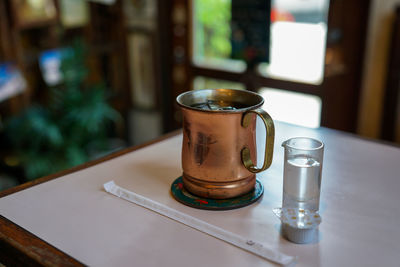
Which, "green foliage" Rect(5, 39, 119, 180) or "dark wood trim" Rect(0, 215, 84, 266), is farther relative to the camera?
"green foliage" Rect(5, 39, 119, 180)

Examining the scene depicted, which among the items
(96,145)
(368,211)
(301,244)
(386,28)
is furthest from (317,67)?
(301,244)

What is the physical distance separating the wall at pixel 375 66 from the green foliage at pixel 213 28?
0.93 m

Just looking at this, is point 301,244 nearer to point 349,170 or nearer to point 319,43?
point 349,170

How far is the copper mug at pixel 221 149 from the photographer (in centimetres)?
94

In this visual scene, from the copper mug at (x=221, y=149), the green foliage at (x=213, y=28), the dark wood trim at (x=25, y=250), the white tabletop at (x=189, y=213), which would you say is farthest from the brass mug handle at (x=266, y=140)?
the green foliage at (x=213, y=28)

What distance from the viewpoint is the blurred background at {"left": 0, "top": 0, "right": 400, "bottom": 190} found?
2549 millimetres

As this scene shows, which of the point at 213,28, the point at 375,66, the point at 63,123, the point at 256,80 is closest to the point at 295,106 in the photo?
the point at 256,80

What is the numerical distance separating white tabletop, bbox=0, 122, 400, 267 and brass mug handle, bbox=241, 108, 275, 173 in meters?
0.10

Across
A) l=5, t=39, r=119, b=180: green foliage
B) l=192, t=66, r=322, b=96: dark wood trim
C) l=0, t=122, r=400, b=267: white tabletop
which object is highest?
l=0, t=122, r=400, b=267: white tabletop

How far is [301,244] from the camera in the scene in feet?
2.81

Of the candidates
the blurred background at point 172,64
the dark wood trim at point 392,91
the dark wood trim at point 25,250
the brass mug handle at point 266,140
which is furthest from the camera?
the blurred background at point 172,64

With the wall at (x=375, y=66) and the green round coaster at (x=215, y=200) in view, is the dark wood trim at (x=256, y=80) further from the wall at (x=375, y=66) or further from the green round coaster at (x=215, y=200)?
the green round coaster at (x=215, y=200)

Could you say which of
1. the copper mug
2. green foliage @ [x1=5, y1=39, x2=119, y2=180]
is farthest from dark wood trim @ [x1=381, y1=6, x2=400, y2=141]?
green foliage @ [x1=5, y1=39, x2=119, y2=180]

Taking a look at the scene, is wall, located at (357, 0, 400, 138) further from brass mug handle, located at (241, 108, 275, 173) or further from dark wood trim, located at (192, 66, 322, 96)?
brass mug handle, located at (241, 108, 275, 173)
